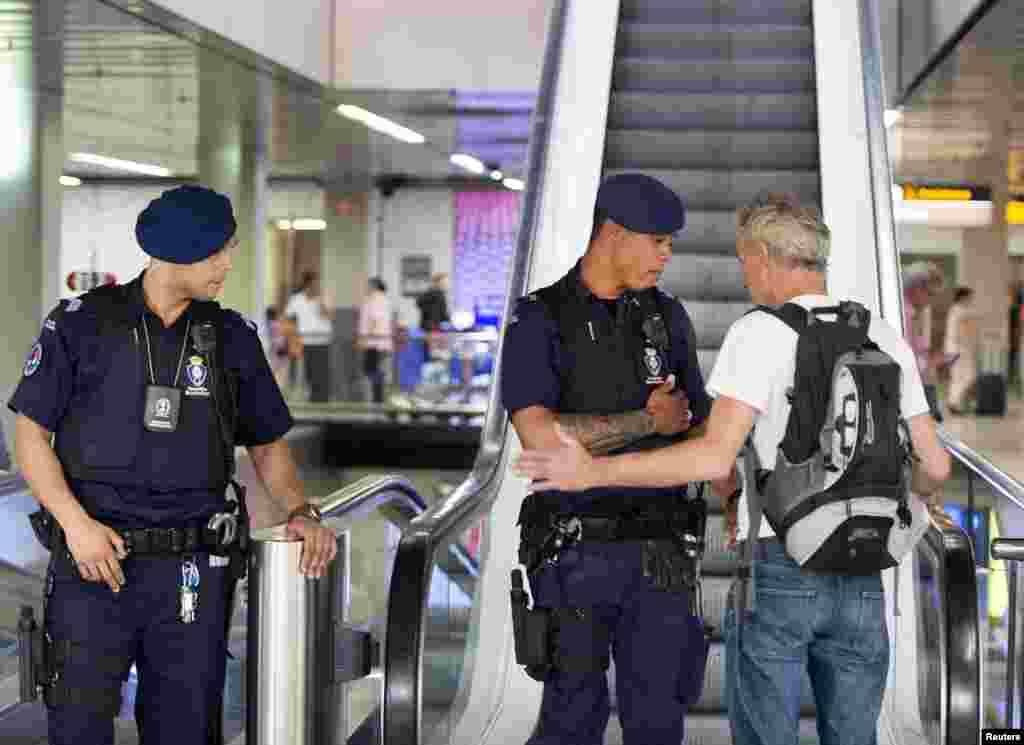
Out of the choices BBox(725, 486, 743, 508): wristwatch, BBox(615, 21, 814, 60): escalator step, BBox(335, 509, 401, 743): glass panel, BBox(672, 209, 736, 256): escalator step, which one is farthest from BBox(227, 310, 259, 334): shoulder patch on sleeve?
BBox(615, 21, 814, 60): escalator step

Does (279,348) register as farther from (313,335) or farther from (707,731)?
(707,731)

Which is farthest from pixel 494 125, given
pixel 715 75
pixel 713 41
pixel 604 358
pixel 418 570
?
pixel 604 358

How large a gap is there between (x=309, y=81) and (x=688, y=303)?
296 inches

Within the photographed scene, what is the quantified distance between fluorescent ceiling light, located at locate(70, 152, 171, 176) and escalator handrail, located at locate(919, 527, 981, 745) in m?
18.9

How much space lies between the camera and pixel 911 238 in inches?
1253

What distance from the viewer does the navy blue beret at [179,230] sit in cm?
334

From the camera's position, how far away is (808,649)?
138 inches

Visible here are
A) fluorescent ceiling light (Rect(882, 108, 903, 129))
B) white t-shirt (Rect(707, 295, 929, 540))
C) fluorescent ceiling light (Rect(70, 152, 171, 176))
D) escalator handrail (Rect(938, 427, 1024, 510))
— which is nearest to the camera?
white t-shirt (Rect(707, 295, 929, 540))

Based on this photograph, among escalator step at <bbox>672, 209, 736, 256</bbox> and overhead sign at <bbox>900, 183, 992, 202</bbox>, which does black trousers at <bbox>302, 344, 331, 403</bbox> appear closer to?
overhead sign at <bbox>900, 183, 992, 202</bbox>

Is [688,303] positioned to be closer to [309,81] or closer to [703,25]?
[703,25]

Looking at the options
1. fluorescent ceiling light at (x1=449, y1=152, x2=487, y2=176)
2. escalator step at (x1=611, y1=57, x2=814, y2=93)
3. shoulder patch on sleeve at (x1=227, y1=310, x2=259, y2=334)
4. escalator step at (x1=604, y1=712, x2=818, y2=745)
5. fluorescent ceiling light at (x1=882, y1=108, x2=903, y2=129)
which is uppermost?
fluorescent ceiling light at (x1=449, y1=152, x2=487, y2=176)

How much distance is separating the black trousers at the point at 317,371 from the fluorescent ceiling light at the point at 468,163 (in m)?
4.58

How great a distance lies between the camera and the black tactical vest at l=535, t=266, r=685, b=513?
3682 millimetres

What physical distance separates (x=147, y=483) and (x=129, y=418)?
0.14m
